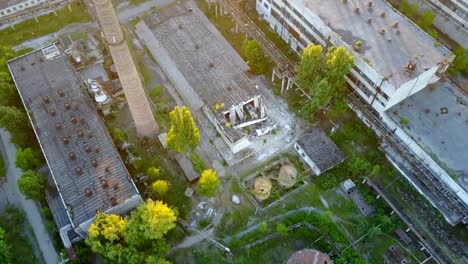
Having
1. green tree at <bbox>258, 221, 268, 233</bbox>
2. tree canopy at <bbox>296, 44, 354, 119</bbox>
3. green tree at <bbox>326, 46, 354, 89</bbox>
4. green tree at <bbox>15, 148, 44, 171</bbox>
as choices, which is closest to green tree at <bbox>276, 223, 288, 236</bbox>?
green tree at <bbox>258, 221, 268, 233</bbox>

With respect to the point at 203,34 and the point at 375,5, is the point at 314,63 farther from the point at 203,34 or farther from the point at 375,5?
the point at 203,34

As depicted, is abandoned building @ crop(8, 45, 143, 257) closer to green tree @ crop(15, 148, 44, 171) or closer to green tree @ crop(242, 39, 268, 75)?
green tree @ crop(15, 148, 44, 171)

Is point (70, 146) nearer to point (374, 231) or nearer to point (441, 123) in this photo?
point (374, 231)

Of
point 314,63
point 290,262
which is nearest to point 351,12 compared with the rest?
point 314,63

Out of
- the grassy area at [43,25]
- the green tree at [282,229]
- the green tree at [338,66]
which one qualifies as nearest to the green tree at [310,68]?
the green tree at [338,66]

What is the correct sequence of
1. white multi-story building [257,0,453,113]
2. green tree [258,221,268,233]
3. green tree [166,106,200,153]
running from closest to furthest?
green tree [166,106,200,153] < green tree [258,221,268,233] < white multi-story building [257,0,453,113]

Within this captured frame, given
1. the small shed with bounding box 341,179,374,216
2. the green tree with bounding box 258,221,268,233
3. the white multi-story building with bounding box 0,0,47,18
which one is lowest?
the small shed with bounding box 341,179,374,216
